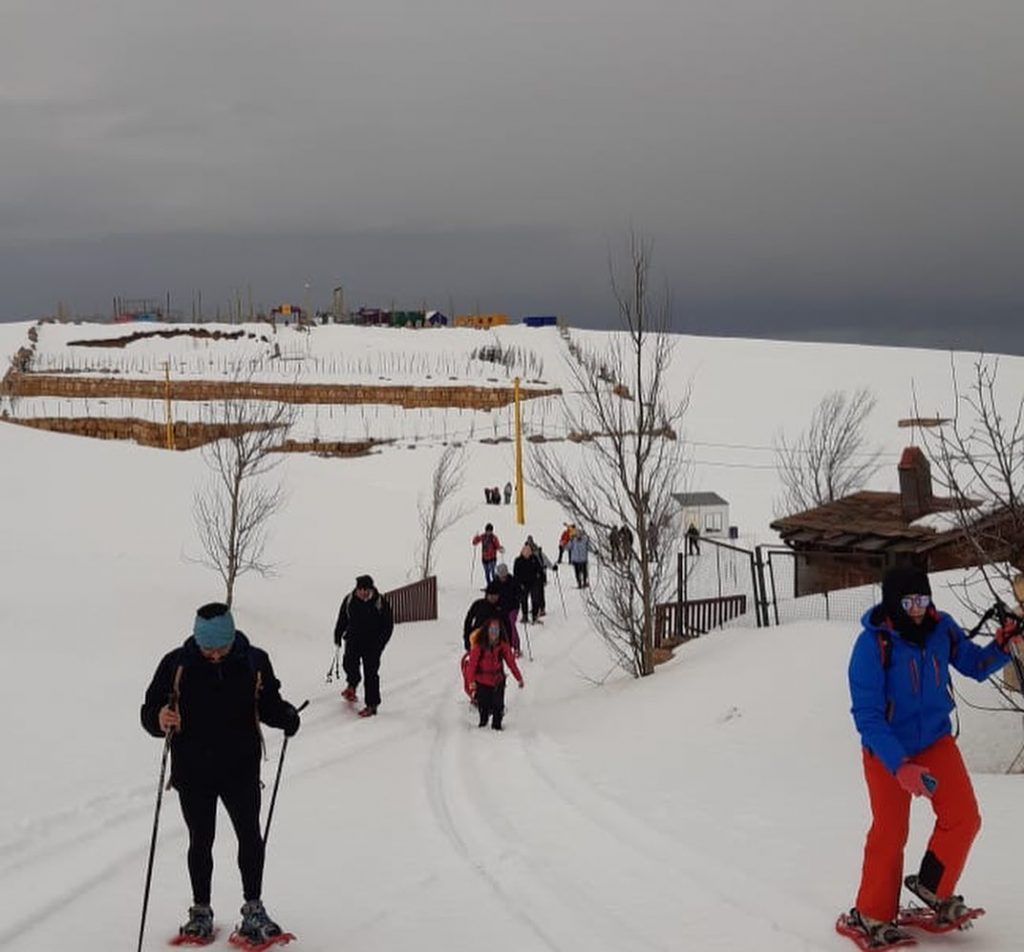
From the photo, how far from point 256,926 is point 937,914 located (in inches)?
121

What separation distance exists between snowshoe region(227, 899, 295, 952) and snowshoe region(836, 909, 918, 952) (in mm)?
2605

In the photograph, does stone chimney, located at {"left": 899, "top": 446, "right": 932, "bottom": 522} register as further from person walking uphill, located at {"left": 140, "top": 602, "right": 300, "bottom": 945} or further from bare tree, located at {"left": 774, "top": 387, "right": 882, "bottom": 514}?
person walking uphill, located at {"left": 140, "top": 602, "right": 300, "bottom": 945}

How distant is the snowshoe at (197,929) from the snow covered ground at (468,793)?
0.16 m

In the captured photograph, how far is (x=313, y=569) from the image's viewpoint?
26.1 metres

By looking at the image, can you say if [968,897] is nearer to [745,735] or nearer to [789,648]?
[745,735]

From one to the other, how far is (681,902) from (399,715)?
6.73 m

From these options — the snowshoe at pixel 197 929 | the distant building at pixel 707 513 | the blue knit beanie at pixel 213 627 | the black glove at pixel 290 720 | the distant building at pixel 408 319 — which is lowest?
the distant building at pixel 707 513

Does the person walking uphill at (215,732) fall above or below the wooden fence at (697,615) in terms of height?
above

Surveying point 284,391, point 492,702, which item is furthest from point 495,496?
point 492,702

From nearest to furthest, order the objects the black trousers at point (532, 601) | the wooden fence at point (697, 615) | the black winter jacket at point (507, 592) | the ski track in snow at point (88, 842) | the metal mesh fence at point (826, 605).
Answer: the ski track in snow at point (88, 842), the black winter jacket at point (507, 592), the metal mesh fence at point (826, 605), the wooden fence at point (697, 615), the black trousers at point (532, 601)

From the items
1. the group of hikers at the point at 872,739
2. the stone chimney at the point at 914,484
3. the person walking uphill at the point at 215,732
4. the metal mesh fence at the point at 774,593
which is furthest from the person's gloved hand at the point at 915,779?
the stone chimney at the point at 914,484

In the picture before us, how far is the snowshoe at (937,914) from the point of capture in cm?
488

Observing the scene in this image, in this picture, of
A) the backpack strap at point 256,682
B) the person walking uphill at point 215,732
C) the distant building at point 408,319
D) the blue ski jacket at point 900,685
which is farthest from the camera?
the distant building at point 408,319

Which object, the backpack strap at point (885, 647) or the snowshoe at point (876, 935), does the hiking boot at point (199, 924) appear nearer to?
the snowshoe at point (876, 935)
